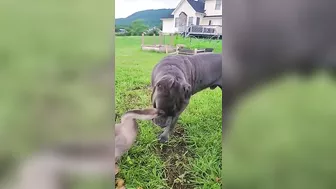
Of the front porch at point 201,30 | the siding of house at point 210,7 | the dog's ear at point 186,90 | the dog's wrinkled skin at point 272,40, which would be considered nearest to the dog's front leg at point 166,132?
the dog's ear at point 186,90

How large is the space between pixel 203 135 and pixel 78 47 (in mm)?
706

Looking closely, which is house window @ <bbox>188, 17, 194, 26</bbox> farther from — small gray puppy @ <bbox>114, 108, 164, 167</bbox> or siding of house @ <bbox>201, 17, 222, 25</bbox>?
small gray puppy @ <bbox>114, 108, 164, 167</bbox>

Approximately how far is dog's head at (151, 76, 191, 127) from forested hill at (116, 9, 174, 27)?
0.27 m

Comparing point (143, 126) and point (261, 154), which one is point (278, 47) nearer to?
point (261, 154)

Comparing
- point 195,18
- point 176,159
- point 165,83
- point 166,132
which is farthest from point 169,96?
point 195,18

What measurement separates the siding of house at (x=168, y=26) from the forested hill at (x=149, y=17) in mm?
24

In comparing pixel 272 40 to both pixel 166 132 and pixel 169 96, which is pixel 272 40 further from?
pixel 166 132

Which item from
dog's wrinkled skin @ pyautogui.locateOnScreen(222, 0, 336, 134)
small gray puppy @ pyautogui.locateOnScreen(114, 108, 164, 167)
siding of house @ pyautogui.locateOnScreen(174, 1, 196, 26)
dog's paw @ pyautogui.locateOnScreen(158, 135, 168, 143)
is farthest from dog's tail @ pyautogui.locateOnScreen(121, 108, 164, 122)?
siding of house @ pyautogui.locateOnScreen(174, 1, 196, 26)

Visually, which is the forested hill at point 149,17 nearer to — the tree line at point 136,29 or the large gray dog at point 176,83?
the tree line at point 136,29

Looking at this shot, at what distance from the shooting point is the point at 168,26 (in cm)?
169

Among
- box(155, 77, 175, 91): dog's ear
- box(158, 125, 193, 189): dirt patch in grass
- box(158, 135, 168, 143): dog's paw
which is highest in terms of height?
box(155, 77, 175, 91): dog's ear

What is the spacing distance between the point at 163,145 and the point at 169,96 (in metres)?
0.23

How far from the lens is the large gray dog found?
1.66 metres

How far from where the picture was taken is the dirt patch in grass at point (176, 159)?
1636mm
